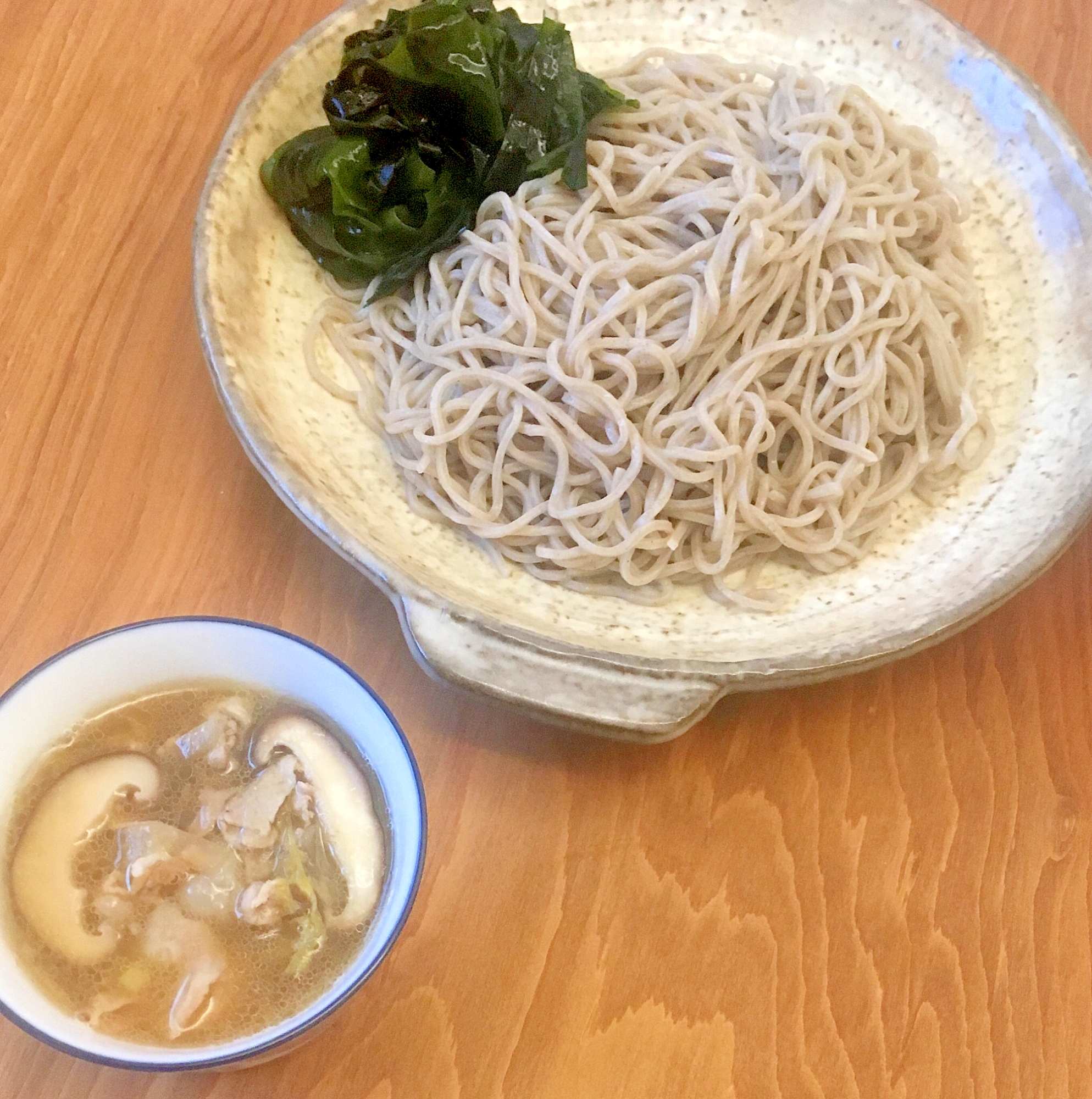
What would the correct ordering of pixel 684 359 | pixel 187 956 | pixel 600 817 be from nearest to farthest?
pixel 187 956, pixel 600 817, pixel 684 359

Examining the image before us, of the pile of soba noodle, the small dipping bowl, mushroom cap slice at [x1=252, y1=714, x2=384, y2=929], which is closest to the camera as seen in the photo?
the small dipping bowl

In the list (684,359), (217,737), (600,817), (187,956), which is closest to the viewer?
(187,956)

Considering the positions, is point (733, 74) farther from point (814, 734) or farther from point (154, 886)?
point (154, 886)

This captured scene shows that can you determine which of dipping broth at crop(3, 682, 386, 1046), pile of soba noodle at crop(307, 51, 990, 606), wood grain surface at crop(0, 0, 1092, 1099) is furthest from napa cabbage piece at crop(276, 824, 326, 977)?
pile of soba noodle at crop(307, 51, 990, 606)

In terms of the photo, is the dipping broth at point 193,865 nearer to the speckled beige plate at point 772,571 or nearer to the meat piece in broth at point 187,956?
the meat piece in broth at point 187,956

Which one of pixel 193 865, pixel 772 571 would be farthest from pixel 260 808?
pixel 772 571

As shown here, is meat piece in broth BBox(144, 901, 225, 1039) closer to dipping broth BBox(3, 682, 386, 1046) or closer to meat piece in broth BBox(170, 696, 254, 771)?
dipping broth BBox(3, 682, 386, 1046)

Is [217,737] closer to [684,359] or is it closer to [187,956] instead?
→ [187,956]
